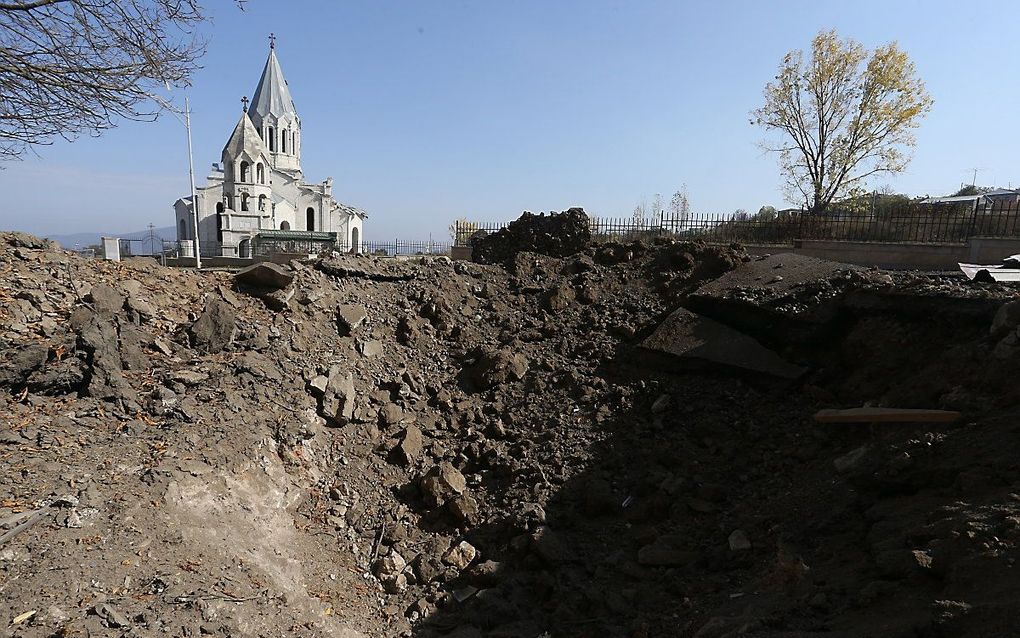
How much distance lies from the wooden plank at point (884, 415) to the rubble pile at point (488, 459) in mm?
94

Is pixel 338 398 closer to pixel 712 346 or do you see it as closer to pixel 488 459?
pixel 488 459

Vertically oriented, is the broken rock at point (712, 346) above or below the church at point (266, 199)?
below

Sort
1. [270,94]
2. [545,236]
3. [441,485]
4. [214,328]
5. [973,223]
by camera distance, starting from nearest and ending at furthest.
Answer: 1. [441,485]
2. [214,328]
3. [545,236]
4. [973,223]
5. [270,94]

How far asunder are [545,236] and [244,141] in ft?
121

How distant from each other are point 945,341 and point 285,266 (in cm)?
726

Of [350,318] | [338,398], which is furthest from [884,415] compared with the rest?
[350,318]

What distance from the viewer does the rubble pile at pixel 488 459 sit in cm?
295

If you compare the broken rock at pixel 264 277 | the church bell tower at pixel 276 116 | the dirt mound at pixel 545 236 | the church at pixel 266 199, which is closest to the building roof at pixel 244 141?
the church at pixel 266 199

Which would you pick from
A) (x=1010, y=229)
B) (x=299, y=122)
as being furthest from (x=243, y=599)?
(x=299, y=122)

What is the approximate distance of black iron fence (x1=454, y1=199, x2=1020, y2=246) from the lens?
46.2 ft

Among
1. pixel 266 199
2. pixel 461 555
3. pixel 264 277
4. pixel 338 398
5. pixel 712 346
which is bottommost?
pixel 461 555

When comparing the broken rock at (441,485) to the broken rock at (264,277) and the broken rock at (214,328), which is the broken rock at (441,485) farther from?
the broken rock at (264,277)

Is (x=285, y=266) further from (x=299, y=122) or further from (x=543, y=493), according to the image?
(x=299, y=122)

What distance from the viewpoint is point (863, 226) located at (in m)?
15.5
